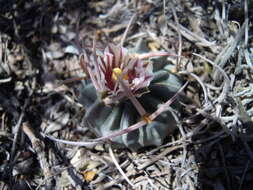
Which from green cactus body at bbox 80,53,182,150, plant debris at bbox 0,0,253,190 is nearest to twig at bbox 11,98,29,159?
plant debris at bbox 0,0,253,190

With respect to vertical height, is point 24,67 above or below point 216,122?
above

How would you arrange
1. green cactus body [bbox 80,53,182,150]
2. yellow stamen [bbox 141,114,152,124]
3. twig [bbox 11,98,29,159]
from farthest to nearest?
twig [bbox 11,98,29,159]
green cactus body [bbox 80,53,182,150]
yellow stamen [bbox 141,114,152,124]

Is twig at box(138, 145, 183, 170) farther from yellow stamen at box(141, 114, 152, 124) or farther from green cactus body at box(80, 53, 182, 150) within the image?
yellow stamen at box(141, 114, 152, 124)

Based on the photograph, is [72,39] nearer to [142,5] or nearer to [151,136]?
[142,5]

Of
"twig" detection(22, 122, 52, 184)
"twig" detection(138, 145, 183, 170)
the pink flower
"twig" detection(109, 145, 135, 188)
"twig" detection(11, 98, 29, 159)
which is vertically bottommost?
"twig" detection(138, 145, 183, 170)

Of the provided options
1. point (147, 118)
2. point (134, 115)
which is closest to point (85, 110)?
point (134, 115)

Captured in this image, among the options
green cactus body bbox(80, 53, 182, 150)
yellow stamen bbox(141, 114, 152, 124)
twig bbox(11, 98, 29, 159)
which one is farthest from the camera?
twig bbox(11, 98, 29, 159)

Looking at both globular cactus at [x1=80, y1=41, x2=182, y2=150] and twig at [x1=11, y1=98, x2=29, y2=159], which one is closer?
globular cactus at [x1=80, y1=41, x2=182, y2=150]

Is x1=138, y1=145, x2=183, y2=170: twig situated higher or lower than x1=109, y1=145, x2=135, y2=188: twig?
lower

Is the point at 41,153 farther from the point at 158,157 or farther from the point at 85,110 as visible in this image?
the point at 158,157

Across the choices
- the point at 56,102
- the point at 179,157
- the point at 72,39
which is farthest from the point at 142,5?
the point at 179,157
